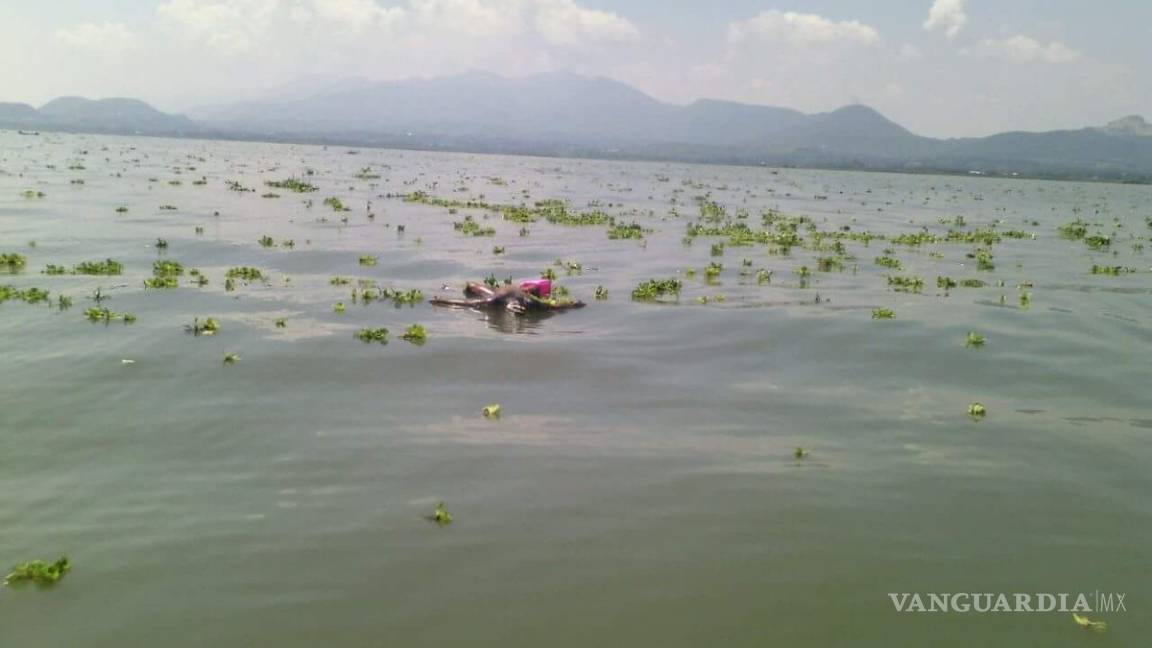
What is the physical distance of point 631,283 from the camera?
76.9 feet

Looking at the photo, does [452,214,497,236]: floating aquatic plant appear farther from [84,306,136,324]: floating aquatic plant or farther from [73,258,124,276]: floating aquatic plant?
[84,306,136,324]: floating aquatic plant

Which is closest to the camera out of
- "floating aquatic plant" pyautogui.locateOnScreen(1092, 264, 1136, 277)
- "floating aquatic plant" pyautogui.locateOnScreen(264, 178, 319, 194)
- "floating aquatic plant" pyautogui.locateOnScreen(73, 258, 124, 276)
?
"floating aquatic plant" pyautogui.locateOnScreen(73, 258, 124, 276)

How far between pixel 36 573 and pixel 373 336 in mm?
9018

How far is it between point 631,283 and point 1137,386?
1288 centimetres

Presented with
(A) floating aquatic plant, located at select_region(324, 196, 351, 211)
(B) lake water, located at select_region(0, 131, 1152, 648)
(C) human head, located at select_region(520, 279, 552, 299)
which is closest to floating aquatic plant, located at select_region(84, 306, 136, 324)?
(B) lake water, located at select_region(0, 131, 1152, 648)

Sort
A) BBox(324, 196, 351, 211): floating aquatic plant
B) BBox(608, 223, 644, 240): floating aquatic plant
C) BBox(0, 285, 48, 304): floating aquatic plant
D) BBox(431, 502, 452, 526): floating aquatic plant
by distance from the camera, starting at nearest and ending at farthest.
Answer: BBox(431, 502, 452, 526): floating aquatic plant
BBox(0, 285, 48, 304): floating aquatic plant
BBox(608, 223, 644, 240): floating aquatic plant
BBox(324, 196, 351, 211): floating aquatic plant

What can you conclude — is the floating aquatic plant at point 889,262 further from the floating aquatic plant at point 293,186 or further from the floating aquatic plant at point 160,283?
the floating aquatic plant at point 293,186

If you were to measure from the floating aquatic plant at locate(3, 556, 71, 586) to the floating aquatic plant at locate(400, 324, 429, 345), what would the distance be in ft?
29.2

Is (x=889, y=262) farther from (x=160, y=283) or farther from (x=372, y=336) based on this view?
(x=160, y=283)

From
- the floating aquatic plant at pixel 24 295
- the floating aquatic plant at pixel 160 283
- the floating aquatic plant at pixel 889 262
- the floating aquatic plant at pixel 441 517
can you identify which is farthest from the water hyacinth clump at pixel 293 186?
the floating aquatic plant at pixel 441 517

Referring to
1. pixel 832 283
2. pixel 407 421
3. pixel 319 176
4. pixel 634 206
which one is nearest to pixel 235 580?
pixel 407 421

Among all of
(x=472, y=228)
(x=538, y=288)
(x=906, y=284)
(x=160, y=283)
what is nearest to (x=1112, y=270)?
(x=906, y=284)

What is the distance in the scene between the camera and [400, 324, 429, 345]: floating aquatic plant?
16.1m

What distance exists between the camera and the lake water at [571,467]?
7.36m
